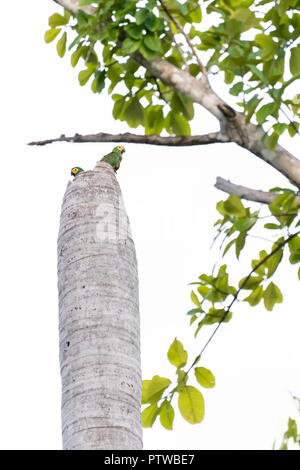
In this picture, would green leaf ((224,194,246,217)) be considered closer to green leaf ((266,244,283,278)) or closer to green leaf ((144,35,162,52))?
green leaf ((266,244,283,278))

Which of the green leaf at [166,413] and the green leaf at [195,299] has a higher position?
the green leaf at [195,299]

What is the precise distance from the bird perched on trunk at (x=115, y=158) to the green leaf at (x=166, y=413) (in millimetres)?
2209

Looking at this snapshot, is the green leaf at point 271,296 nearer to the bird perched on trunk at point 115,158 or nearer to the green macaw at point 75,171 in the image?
the green macaw at point 75,171

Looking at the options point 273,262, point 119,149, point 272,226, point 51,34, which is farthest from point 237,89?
point 119,149

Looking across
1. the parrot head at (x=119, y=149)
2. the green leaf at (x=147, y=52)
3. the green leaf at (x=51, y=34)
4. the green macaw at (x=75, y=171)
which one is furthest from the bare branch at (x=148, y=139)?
the parrot head at (x=119, y=149)

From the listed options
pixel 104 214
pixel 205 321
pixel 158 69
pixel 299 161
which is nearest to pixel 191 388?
pixel 205 321

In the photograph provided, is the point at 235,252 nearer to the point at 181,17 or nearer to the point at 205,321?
the point at 205,321

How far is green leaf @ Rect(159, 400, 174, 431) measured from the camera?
4.77 m

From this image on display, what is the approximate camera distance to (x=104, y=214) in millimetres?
4848

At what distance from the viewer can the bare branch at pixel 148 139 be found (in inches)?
171

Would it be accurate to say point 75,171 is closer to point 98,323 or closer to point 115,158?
point 115,158

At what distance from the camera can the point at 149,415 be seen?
479 centimetres
